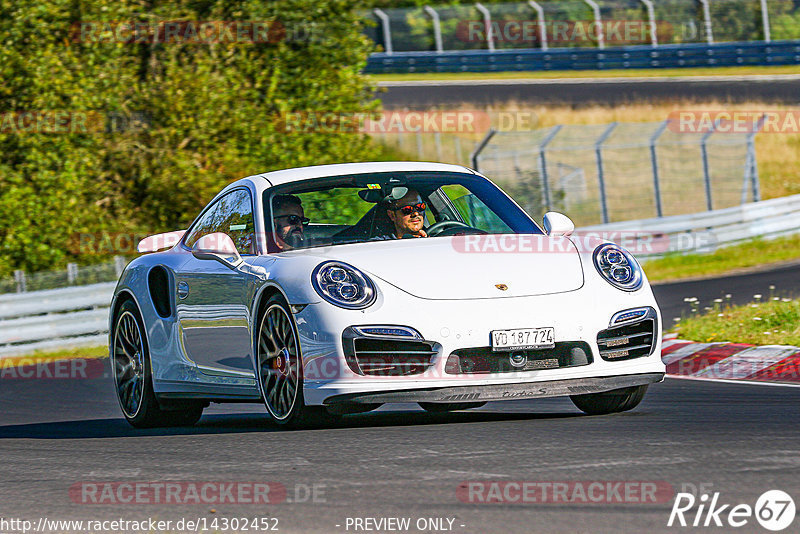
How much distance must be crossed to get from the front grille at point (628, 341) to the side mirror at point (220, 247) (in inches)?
82.1

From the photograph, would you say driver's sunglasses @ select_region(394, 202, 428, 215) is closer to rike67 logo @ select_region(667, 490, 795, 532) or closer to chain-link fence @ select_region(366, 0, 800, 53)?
rike67 logo @ select_region(667, 490, 795, 532)

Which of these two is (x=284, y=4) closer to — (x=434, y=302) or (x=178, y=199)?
(x=178, y=199)

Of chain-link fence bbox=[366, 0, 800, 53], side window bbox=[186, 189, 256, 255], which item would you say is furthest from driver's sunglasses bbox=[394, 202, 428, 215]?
chain-link fence bbox=[366, 0, 800, 53]

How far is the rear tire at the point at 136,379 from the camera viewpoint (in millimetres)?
8914

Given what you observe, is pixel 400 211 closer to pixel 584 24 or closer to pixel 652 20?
pixel 652 20

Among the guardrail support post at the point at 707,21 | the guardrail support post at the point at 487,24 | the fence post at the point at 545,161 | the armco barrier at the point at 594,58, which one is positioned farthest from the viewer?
the guardrail support post at the point at 487,24

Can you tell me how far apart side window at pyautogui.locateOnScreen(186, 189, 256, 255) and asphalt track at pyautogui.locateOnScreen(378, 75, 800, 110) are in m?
27.6

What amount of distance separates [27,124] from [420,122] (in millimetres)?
13085

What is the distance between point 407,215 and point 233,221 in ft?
3.55

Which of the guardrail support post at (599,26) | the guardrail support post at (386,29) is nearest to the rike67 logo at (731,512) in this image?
the guardrail support post at (599,26)

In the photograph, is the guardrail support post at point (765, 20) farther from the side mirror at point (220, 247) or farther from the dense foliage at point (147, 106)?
the side mirror at point (220, 247)

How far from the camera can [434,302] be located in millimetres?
7039

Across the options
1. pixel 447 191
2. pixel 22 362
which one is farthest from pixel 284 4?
pixel 447 191

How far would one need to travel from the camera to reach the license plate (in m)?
6.98
